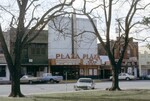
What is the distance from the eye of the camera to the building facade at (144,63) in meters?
90.8

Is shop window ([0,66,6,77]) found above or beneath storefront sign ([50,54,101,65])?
beneath

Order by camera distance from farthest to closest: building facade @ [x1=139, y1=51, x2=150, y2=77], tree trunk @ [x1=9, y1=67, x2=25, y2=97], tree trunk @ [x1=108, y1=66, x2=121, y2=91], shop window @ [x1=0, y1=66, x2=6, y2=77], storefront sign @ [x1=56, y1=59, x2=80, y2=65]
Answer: building facade @ [x1=139, y1=51, x2=150, y2=77] < storefront sign @ [x1=56, y1=59, x2=80, y2=65] < shop window @ [x1=0, y1=66, x2=6, y2=77] < tree trunk @ [x1=108, y1=66, x2=121, y2=91] < tree trunk @ [x1=9, y1=67, x2=25, y2=97]

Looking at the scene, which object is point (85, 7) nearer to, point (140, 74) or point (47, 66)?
point (47, 66)

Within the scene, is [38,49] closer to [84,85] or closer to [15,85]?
[84,85]

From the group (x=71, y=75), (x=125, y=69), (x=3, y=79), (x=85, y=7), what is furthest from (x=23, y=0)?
(x=125, y=69)

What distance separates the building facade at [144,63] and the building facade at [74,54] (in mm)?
16125

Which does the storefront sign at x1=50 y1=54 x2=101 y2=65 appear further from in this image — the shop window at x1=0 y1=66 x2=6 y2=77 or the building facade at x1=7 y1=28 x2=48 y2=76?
the shop window at x1=0 y1=66 x2=6 y2=77

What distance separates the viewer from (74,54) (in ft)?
244

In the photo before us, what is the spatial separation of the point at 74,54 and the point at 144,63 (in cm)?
2386

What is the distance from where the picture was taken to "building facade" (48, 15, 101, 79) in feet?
236

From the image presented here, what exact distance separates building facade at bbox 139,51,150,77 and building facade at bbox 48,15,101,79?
16125 mm

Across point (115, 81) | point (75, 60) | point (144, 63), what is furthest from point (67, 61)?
point (115, 81)

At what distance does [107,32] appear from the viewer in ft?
116

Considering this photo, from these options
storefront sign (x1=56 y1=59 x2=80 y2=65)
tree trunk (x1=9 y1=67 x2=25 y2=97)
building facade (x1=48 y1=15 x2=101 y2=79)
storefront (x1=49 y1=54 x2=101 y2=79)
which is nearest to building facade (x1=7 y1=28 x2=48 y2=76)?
building facade (x1=48 y1=15 x2=101 y2=79)
